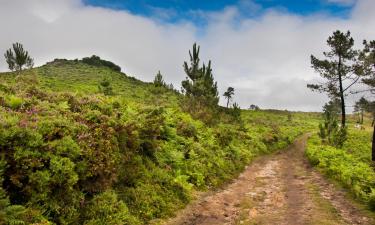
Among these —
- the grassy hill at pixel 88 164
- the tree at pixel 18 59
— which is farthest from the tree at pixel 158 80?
the grassy hill at pixel 88 164

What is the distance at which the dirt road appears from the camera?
32.0 feet

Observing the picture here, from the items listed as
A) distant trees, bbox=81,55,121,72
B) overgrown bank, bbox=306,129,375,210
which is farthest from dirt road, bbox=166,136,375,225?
distant trees, bbox=81,55,121,72

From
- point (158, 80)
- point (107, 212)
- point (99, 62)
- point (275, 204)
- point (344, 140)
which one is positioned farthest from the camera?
point (99, 62)

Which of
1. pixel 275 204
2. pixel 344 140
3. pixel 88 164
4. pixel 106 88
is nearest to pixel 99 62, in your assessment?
pixel 106 88

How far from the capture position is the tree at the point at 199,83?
33.1 meters

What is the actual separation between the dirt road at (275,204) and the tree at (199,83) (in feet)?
54.8

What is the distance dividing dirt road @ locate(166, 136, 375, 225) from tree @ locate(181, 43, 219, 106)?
1671 cm

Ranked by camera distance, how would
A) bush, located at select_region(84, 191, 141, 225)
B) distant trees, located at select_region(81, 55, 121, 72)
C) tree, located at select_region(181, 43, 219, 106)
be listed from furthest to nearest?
distant trees, located at select_region(81, 55, 121, 72) → tree, located at select_region(181, 43, 219, 106) → bush, located at select_region(84, 191, 141, 225)

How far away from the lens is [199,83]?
110 feet

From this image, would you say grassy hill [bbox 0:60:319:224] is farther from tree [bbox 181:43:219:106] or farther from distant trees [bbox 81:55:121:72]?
distant trees [bbox 81:55:121:72]

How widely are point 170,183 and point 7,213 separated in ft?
20.2

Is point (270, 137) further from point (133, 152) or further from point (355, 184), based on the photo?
point (133, 152)

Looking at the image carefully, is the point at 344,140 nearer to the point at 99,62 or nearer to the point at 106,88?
the point at 106,88

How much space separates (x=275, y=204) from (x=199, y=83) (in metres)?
22.9
